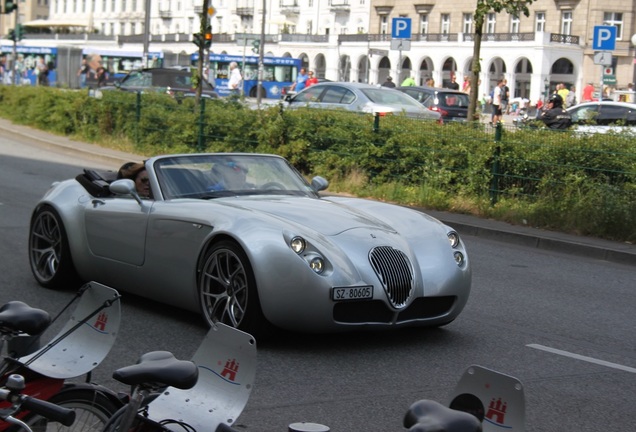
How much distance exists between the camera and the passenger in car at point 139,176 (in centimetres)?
864

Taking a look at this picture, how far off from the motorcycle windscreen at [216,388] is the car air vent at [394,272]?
314 centimetres

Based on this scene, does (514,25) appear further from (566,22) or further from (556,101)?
(556,101)

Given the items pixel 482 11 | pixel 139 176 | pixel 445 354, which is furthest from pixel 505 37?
pixel 445 354

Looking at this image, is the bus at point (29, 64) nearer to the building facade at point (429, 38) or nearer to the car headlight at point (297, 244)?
the building facade at point (429, 38)

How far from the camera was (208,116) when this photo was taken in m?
21.6

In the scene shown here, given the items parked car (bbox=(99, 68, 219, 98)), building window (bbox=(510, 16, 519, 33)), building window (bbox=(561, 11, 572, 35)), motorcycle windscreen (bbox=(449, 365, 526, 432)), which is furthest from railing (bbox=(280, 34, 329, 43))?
motorcycle windscreen (bbox=(449, 365, 526, 432))

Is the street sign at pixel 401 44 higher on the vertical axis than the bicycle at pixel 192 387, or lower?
higher

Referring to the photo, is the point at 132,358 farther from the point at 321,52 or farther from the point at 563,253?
the point at 321,52

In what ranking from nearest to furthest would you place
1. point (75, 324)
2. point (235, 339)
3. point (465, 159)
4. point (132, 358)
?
1. point (235, 339)
2. point (75, 324)
3. point (132, 358)
4. point (465, 159)

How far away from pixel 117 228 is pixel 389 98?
53.3 ft

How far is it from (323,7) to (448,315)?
313 feet

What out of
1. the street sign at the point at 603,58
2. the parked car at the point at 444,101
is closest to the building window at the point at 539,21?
the parked car at the point at 444,101

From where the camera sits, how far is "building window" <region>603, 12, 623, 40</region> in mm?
79812

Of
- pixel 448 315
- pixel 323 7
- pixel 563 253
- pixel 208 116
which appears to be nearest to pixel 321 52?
pixel 323 7
